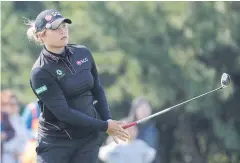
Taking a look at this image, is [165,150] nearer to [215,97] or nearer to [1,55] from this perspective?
→ [215,97]

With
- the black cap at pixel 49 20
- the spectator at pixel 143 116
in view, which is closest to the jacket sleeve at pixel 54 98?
the black cap at pixel 49 20

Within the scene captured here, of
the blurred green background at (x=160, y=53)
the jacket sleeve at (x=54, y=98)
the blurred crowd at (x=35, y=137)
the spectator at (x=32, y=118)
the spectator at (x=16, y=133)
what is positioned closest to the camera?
the jacket sleeve at (x=54, y=98)

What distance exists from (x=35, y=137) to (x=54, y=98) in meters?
3.93

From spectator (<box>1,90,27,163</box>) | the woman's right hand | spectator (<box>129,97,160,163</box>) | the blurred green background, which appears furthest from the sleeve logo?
the blurred green background

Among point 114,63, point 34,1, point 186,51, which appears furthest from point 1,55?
point 186,51

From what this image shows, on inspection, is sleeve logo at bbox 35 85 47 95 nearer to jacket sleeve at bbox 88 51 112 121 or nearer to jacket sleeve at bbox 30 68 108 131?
jacket sleeve at bbox 30 68 108 131

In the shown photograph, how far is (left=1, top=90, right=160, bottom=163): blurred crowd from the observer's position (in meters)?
10.5

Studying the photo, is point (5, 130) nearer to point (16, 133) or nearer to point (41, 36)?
point (16, 133)

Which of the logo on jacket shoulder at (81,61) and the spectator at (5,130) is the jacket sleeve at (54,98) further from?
the spectator at (5,130)

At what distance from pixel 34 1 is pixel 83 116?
853 centimetres

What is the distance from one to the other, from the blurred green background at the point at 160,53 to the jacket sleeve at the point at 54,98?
25.1 feet

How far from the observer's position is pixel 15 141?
37.8 ft

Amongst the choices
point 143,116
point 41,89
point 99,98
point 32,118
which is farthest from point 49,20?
point 32,118

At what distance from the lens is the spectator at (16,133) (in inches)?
447
